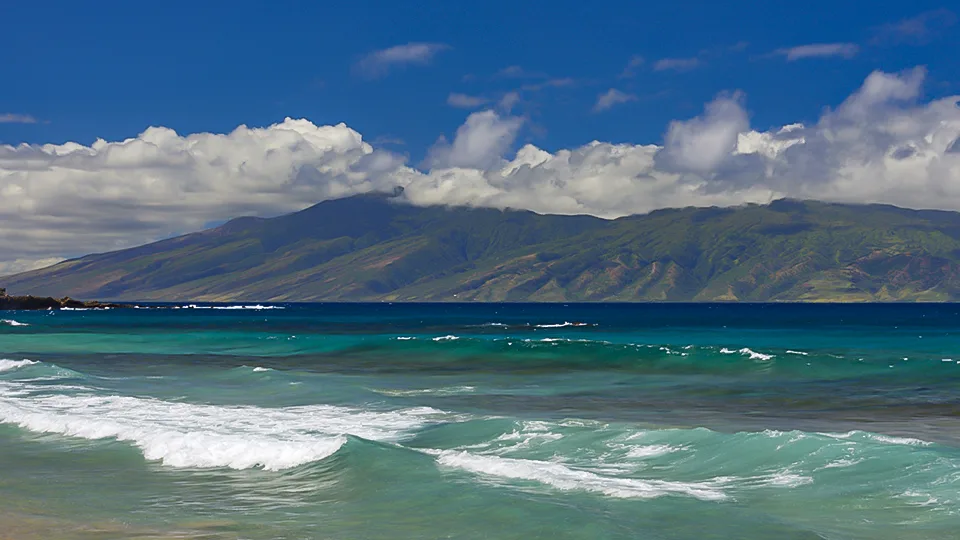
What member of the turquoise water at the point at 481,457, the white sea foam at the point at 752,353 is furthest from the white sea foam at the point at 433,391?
the white sea foam at the point at 752,353

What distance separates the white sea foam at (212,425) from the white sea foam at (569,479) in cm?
386

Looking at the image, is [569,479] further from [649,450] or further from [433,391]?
[433,391]

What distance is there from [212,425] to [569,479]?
1484 cm

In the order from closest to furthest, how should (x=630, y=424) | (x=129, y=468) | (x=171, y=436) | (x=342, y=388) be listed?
(x=129, y=468) < (x=171, y=436) < (x=630, y=424) < (x=342, y=388)

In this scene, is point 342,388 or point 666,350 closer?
point 342,388

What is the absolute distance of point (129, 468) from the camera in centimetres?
2439

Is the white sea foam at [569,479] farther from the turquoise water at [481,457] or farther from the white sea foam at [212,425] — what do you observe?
the white sea foam at [212,425]

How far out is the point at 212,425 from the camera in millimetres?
32031

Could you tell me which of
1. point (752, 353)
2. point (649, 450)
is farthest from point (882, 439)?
point (752, 353)

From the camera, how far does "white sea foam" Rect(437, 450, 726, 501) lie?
20.5 meters

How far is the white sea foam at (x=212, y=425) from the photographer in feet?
83.4

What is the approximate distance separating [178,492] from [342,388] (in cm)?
2656

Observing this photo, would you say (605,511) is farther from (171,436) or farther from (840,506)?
(171,436)

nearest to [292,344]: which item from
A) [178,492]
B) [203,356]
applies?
[203,356]
